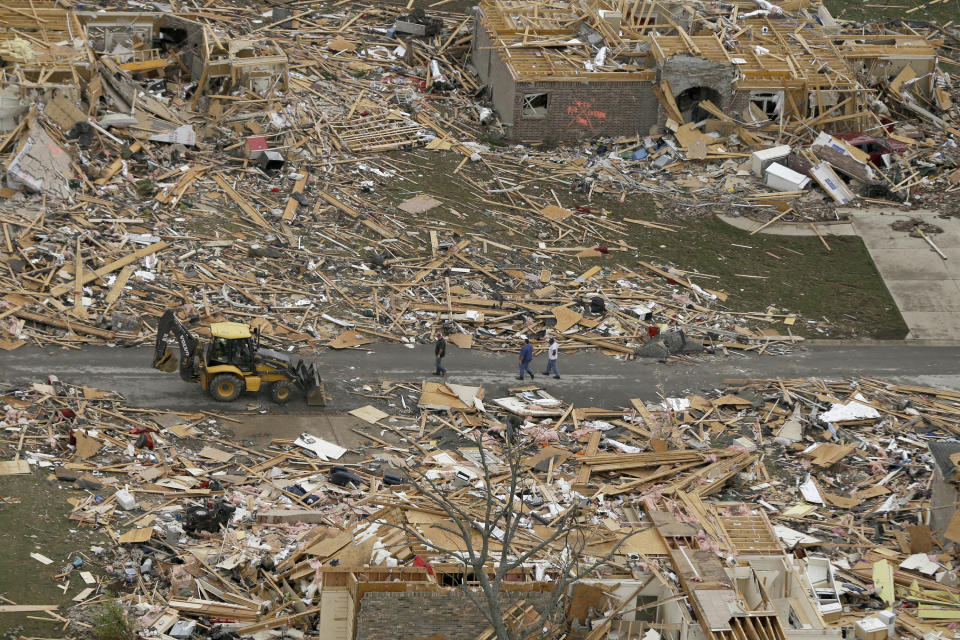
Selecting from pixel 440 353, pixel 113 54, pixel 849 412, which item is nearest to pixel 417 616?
pixel 440 353

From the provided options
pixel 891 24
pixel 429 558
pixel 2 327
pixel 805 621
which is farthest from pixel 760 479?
pixel 891 24

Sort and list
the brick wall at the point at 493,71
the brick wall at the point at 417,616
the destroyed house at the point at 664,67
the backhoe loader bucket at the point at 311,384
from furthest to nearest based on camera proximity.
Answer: the brick wall at the point at 493,71, the destroyed house at the point at 664,67, the backhoe loader bucket at the point at 311,384, the brick wall at the point at 417,616

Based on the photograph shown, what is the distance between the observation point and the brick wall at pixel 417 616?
1916cm

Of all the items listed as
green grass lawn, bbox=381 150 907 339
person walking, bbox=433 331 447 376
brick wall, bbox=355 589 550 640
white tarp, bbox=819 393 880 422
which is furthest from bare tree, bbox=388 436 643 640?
green grass lawn, bbox=381 150 907 339

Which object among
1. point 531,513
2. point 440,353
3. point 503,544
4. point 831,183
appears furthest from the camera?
point 831,183

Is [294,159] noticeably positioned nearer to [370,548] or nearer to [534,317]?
[534,317]

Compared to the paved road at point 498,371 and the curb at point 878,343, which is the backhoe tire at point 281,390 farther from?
the curb at point 878,343

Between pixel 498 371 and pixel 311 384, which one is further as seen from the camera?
pixel 498 371

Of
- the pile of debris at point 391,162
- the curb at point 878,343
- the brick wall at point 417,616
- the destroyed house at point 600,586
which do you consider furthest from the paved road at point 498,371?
the brick wall at point 417,616

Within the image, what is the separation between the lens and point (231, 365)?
27422 millimetres

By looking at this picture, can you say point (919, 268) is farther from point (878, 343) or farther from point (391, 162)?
point (391, 162)

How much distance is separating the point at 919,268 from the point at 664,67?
989 cm

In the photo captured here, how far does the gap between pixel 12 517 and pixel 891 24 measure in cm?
3754

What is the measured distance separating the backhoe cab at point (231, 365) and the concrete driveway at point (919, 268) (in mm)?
15840
